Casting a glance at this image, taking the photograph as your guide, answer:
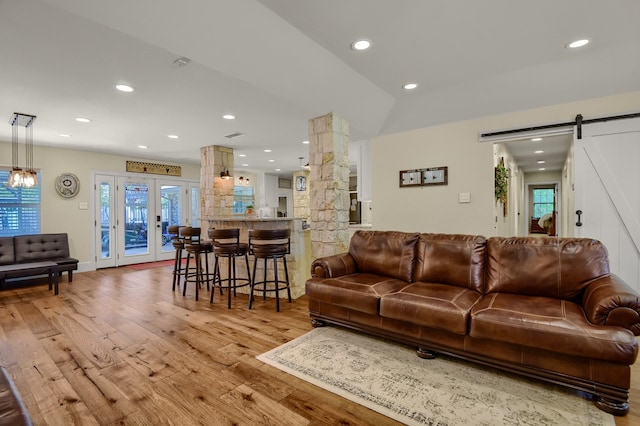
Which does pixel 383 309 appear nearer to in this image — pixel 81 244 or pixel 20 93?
pixel 20 93

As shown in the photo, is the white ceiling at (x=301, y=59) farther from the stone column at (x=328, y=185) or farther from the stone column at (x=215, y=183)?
the stone column at (x=215, y=183)

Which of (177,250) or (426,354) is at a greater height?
(177,250)

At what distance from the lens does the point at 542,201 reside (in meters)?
12.1

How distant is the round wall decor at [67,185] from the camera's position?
19.4 feet

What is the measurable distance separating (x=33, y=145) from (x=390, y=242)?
22.0 feet

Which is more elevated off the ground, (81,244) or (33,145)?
(33,145)

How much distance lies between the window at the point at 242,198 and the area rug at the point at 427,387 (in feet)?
24.3

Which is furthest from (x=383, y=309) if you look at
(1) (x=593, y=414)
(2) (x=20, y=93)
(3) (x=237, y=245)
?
(2) (x=20, y=93)

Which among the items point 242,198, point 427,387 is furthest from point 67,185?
point 427,387

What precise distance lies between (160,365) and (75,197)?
5546mm

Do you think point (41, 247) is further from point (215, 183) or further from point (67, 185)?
point (215, 183)

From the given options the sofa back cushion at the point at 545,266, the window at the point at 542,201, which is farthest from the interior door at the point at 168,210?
the window at the point at 542,201

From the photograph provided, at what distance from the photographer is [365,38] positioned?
2646 millimetres

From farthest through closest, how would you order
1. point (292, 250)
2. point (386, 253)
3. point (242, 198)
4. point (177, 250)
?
point (242, 198)
point (177, 250)
point (292, 250)
point (386, 253)
